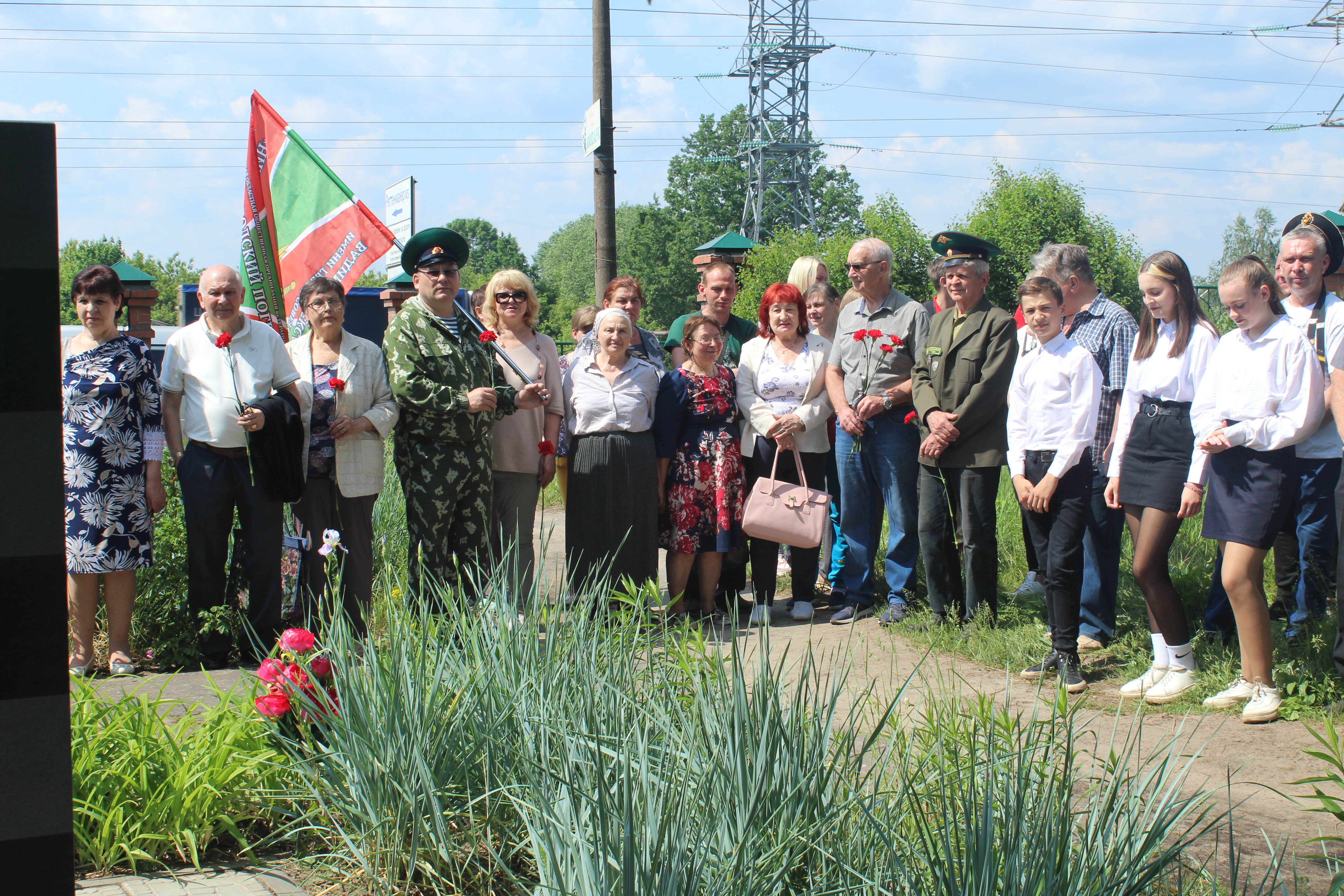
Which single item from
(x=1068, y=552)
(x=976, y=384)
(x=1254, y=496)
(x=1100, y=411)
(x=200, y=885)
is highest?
(x=976, y=384)

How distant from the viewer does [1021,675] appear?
510cm

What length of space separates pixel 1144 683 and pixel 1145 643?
0.82 metres

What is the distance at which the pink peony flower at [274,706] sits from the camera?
3.20m

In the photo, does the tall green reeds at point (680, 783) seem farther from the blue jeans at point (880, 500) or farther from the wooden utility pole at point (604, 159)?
the wooden utility pole at point (604, 159)

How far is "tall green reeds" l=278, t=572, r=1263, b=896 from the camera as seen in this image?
209 cm

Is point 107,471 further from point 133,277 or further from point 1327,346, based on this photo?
point 133,277

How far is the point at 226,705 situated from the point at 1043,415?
11.9ft

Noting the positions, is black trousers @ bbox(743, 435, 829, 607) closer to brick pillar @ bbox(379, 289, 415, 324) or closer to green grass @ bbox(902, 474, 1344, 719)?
green grass @ bbox(902, 474, 1344, 719)

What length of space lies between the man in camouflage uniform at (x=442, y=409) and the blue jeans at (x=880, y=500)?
2.02 m

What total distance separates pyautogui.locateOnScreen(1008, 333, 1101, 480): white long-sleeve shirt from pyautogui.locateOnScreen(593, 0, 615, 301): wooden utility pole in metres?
5.60

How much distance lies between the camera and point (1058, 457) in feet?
16.1

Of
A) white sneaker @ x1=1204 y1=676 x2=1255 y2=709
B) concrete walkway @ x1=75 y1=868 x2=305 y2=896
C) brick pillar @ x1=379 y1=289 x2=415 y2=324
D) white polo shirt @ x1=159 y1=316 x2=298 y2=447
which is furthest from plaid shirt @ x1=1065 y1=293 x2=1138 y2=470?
brick pillar @ x1=379 y1=289 x2=415 y2=324

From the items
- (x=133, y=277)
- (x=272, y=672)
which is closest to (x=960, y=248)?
Result: (x=272, y=672)

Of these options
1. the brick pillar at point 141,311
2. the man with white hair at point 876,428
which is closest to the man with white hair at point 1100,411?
the man with white hair at point 876,428
